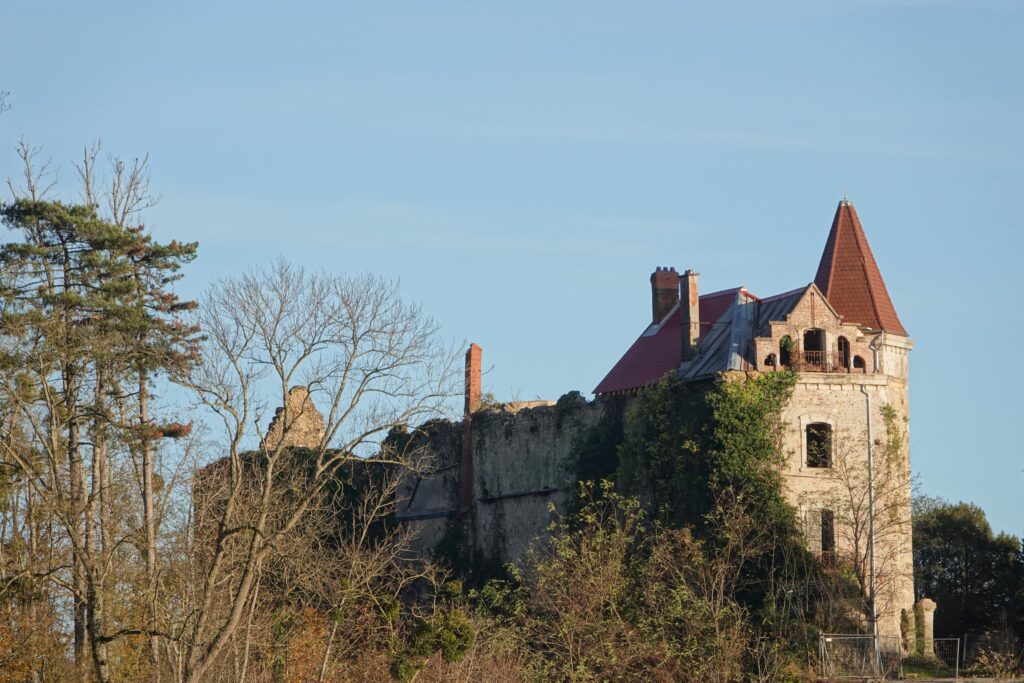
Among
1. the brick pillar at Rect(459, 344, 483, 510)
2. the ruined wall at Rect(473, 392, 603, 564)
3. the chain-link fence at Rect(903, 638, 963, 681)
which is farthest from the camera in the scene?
the brick pillar at Rect(459, 344, 483, 510)

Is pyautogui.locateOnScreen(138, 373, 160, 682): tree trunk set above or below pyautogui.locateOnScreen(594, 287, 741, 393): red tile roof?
below

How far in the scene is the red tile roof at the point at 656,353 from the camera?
47.0 meters

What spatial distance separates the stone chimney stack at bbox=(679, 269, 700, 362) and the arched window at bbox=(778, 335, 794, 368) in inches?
113

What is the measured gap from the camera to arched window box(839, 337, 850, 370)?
4391cm

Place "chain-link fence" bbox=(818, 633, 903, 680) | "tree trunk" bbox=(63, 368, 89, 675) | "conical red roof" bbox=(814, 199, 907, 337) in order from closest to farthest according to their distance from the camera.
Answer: "tree trunk" bbox=(63, 368, 89, 675) < "chain-link fence" bbox=(818, 633, 903, 680) < "conical red roof" bbox=(814, 199, 907, 337)

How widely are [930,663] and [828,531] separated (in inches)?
150

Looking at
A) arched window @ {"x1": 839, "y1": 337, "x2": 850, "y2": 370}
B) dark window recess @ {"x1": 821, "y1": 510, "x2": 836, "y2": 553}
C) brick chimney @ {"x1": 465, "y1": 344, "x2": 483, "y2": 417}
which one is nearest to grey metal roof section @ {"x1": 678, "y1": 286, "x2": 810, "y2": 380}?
arched window @ {"x1": 839, "y1": 337, "x2": 850, "y2": 370}

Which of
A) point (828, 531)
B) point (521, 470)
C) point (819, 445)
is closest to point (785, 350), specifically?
point (819, 445)

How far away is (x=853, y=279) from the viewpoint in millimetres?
46344

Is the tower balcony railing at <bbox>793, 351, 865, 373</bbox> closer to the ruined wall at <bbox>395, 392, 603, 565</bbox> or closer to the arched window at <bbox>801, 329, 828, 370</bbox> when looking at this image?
the arched window at <bbox>801, 329, 828, 370</bbox>

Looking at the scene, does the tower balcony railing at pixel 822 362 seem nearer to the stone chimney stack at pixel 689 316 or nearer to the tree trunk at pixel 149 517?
the stone chimney stack at pixel 689 316

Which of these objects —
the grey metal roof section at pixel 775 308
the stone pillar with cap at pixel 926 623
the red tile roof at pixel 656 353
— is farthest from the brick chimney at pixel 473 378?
the stone pillar with cap at pixel 926 623

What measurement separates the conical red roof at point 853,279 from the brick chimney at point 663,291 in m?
4.91

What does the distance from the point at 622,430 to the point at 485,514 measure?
692cm
